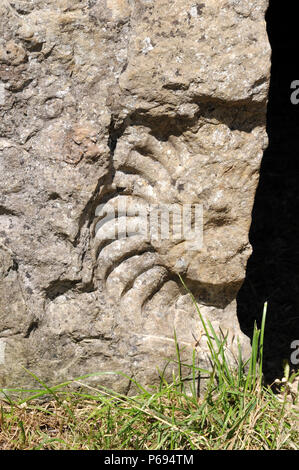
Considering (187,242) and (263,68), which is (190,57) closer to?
(263,68)

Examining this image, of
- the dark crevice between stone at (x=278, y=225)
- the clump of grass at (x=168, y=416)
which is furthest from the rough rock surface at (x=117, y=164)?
the dark crevice between stone at (x=278, y=225)

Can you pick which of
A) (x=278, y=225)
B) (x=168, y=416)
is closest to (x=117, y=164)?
(x=168, y=416)

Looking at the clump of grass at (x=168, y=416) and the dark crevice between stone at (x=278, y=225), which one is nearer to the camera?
the clump of grass at (x=168, y=416)

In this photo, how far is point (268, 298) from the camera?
3.09 meters

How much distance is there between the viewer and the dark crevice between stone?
2.93 m

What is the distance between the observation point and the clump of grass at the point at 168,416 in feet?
6.52

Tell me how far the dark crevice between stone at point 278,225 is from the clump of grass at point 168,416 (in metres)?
0.52

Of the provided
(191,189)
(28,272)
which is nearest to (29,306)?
(28,272)

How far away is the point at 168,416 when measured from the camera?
6.89 feet

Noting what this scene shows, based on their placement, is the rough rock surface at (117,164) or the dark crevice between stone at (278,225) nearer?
the rough rock surface at (117,164)

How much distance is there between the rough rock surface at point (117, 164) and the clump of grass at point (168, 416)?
0.07 metres

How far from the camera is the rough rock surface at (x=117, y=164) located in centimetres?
199

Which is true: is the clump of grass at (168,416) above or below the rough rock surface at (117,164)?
below

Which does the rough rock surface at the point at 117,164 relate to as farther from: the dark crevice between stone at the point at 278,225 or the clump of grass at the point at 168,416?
the dark crevice between stone at the point at 278,225
